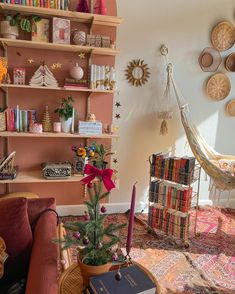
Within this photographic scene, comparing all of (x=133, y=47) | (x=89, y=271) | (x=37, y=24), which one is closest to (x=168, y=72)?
(x=133, y=47)

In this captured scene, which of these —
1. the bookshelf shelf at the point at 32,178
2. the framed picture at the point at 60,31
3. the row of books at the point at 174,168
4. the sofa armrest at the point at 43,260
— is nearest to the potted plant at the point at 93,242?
the sofa armrest at the point at 43,260

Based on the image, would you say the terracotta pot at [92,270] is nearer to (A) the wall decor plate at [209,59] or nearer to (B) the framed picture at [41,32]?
(B) the framed picture at [41,32]

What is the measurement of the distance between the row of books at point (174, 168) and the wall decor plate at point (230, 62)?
1.33 metres

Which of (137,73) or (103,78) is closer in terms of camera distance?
(103,78)

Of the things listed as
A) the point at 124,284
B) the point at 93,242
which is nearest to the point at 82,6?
the point at 93,242

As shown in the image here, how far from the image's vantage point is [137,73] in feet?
9.16

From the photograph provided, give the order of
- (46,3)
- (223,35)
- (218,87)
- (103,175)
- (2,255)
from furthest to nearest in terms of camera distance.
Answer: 1. (218,87)
2. (223,35)
3. (46,3)
4. (2,255)
5. (103,175)

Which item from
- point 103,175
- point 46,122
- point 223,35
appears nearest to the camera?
point 103,175

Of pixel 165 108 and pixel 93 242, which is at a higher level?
pixel 165 108

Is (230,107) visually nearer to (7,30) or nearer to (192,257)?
(192,257)

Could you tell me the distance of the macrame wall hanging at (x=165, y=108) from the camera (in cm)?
281

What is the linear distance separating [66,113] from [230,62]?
1.92 metres

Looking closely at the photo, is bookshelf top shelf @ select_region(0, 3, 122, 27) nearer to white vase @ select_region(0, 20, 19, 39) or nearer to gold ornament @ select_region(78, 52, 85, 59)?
white vase @ select_region(0, 20, 19, 39)

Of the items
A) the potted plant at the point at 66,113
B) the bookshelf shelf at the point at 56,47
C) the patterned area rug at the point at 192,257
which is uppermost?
the bookshelf shelf at the point at 56,47
